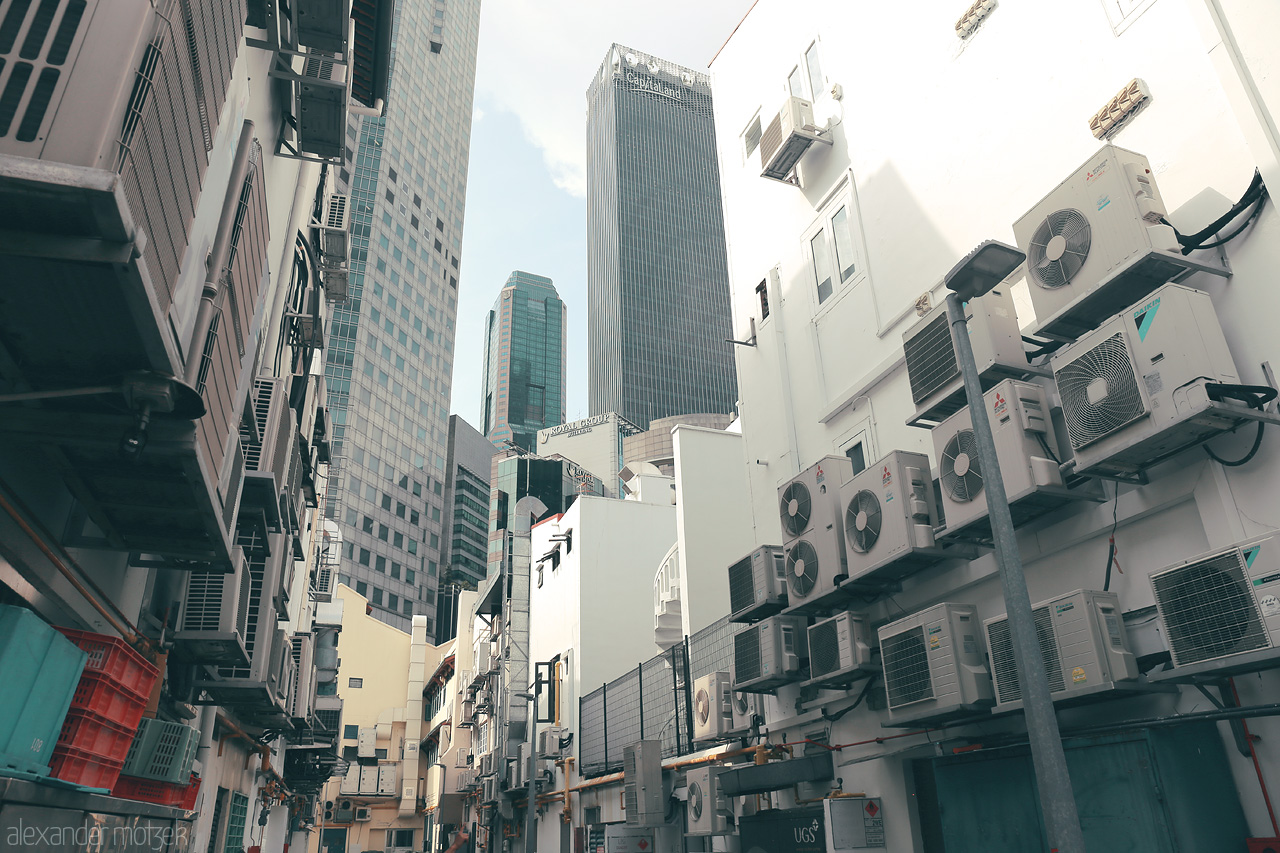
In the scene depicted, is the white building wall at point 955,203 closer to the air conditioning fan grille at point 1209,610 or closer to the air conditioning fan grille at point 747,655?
the air conditioning fan grille at point 1209,610

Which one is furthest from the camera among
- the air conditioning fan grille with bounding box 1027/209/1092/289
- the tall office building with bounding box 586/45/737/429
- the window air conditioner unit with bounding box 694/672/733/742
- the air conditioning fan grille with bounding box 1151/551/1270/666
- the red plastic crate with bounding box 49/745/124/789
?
the tall office building with bounding box 586/45/737/429

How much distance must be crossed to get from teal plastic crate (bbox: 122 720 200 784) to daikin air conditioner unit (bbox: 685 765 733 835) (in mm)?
7730

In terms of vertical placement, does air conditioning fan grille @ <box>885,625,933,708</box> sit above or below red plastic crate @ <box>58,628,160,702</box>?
above

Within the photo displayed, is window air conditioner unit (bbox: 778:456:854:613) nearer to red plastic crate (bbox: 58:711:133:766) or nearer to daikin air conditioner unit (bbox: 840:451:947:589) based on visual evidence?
daikin air conditioner unit (bbox: 840:451:947:589)

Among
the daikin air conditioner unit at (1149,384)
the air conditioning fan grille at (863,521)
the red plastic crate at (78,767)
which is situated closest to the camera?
the red plastic crate at (78,767)

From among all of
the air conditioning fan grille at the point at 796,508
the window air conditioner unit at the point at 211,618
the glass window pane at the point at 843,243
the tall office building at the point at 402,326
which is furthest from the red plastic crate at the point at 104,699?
the tall office building at the point at 402,326

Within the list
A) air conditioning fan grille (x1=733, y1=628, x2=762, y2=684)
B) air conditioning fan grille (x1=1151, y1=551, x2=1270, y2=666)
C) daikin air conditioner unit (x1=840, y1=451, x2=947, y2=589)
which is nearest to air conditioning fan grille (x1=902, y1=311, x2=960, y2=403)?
daikin air conditioner unit (x1=840, y1=451, x2=947, y2=589)

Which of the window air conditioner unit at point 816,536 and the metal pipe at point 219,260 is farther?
the window air conditioner unit at point 816,536

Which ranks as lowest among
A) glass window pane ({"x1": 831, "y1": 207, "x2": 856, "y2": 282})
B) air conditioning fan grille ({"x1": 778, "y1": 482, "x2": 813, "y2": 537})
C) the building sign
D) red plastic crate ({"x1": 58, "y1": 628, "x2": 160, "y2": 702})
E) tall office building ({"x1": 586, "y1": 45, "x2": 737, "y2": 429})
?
red plastic crate ({"x1": 58, "y1": 628, "x2": 160, "y2": 702})

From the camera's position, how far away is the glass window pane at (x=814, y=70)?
45.5 ft

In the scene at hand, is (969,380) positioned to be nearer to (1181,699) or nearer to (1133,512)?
(1133,512)

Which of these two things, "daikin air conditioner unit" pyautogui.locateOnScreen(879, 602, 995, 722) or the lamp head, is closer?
the lamp head

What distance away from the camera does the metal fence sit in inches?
583

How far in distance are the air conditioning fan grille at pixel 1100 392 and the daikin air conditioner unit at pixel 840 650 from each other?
12.8 ft
